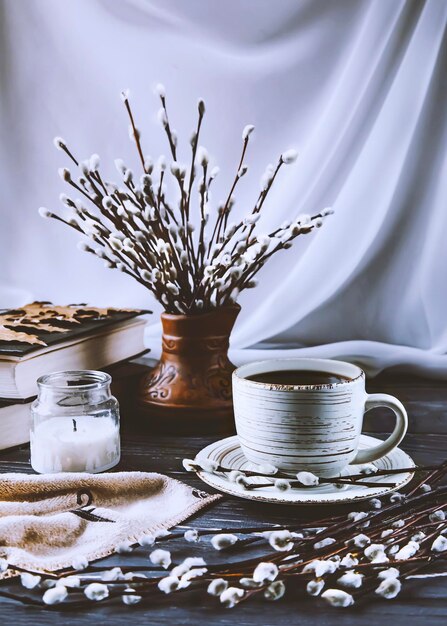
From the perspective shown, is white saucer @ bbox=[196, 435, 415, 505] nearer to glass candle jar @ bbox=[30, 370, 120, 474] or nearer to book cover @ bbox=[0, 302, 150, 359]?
glass candle jar @ bbox=[30, 370, 120, 474]

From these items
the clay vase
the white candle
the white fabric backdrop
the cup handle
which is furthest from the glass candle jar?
the white fabric backdrop

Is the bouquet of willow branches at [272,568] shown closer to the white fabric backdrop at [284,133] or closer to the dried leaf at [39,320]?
the dried leaf at [39,320]

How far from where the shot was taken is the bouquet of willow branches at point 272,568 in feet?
1.97

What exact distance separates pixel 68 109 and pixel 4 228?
281mm

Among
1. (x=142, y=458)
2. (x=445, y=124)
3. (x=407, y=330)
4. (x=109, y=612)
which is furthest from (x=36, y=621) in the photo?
(x=445, y=124)

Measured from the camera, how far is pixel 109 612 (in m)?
0.60

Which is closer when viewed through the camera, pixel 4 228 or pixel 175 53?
pixel 175 53

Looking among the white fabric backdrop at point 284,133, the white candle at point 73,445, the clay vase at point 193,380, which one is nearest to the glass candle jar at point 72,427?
the white candle at point 73,445

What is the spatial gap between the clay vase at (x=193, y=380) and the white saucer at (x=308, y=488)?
0.13m

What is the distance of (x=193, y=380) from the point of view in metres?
1.04

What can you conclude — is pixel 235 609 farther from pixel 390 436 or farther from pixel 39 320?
pixel 39 320

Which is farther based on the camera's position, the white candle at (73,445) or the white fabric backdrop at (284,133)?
the white fabric backdrop at (284,133)

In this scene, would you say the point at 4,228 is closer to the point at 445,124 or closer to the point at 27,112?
the point at 27,112

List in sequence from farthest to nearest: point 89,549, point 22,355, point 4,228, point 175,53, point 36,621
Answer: point 4,228 → point 175,53 → point 22,355 → point 89,549 → point 36,621
